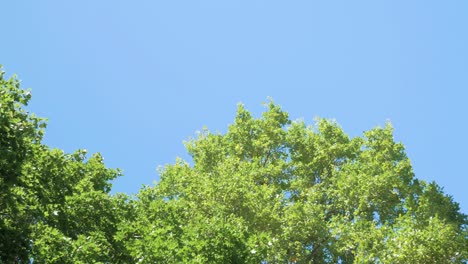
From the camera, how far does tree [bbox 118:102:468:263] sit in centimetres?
2256

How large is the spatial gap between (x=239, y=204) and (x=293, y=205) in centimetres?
313

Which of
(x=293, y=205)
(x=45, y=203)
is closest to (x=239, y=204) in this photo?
(x=293, y=205)

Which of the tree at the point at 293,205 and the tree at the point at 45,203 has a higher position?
the tree at the point at 293,205

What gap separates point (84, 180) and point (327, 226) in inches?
567

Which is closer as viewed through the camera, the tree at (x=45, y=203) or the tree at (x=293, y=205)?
the tree at (x=45, y=203)

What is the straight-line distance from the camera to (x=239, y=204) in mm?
32125

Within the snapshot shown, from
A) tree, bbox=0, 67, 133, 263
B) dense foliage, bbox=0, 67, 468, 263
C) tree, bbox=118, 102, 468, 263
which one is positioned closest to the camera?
tree, bbox=0, 67, 133, 263

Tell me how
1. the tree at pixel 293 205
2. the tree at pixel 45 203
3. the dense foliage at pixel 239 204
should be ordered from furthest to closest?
the tree at pixel 293 205, the dense foliage at pixel 239 204, the tree at pixel 45 203

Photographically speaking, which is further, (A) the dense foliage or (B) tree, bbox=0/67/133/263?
(A) the dense foliage

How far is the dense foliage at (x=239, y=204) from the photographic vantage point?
20.3m

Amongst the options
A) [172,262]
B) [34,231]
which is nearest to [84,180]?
[34,231]

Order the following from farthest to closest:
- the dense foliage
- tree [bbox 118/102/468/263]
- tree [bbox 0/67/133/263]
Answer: tree [bbox 118/102/468/263] → the dense foliage → tree [bbox 0/67/133/263]

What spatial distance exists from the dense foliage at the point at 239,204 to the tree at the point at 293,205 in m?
0.08

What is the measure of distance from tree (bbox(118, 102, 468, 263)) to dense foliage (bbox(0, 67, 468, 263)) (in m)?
0.08
